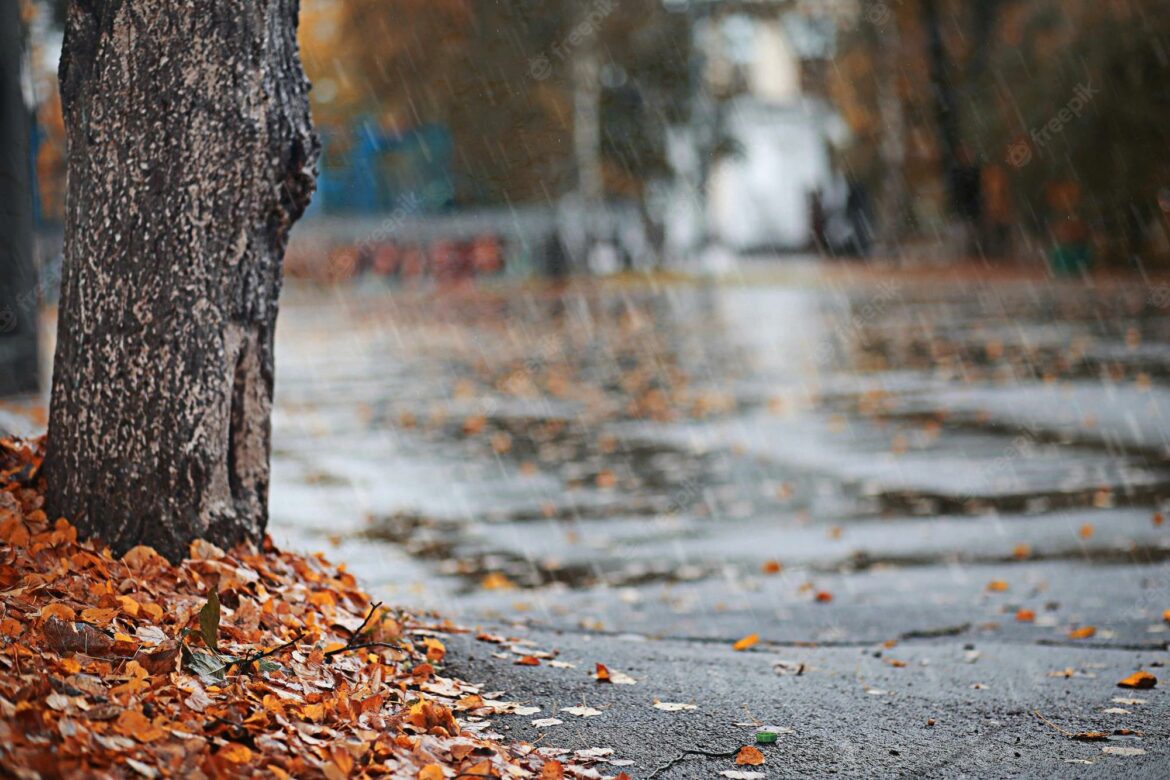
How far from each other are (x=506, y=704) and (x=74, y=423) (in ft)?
6.23

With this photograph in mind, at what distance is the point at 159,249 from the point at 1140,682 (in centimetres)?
399

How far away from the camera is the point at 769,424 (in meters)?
12.7

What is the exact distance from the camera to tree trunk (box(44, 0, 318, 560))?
16.3 feet

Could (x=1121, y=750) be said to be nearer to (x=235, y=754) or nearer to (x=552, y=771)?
(x=552, y=771)

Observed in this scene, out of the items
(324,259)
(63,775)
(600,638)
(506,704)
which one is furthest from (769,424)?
(324,259)

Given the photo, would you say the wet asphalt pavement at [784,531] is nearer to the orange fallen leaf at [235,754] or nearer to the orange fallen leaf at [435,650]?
the orange fallen leaf at [435,650]

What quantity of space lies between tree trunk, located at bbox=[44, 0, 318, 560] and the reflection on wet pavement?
2114 millimetres

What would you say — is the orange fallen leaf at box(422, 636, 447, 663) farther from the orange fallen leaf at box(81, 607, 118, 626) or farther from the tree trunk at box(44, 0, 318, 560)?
the orange fallen leaf at box(81, 607, 118, 626)

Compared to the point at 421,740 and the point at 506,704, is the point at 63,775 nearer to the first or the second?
the point at 421,740

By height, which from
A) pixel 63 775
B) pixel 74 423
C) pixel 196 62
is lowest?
pixel 63 775

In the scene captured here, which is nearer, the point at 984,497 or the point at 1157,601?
the point at 1157,601

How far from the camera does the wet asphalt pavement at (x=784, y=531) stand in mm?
4777

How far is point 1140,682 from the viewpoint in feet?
17.1

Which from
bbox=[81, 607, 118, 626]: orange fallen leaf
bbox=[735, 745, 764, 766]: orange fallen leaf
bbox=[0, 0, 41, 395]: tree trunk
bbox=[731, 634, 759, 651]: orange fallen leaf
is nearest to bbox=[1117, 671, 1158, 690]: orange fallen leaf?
bbox=[731, 634, 759, 651]: orange fallen leaf
